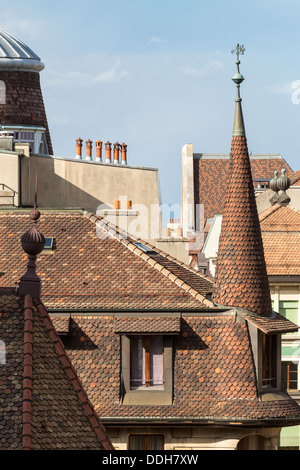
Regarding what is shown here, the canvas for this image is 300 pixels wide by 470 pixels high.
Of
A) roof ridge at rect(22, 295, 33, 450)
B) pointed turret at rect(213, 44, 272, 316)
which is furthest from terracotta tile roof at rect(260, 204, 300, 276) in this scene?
roof ridge at rect(22, 295, 33, 450)

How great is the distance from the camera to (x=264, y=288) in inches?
1891

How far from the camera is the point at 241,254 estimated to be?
4800 centimetres

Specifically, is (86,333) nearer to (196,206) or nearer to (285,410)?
(285,410)

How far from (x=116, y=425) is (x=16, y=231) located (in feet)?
25.8

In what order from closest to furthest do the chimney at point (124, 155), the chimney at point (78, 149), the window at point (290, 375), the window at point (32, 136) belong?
1. the window at point (290, 375)
2. the chimney at point (78, 149)
3. the chimney at point (124, 155)
4. the window at point (32, 136)

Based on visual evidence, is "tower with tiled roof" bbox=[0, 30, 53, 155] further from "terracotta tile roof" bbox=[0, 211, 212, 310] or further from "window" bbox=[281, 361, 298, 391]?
"terracotta tile roof" bbox=[0, 211, 212, 310]

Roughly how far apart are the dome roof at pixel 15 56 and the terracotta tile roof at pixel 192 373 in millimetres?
34259

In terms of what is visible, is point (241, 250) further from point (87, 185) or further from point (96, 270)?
point (87, 185)

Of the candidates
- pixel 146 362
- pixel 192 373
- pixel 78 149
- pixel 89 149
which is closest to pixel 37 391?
pixel 192 373

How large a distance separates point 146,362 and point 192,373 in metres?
1.40

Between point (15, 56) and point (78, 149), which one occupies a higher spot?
point (15, 56)

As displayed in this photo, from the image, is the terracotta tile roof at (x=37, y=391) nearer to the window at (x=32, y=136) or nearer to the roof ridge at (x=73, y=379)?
the roof ridge at (x=73, y=379)

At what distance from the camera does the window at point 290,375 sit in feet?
224

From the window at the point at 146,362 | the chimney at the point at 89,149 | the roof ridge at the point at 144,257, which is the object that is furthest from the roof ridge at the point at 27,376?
the chimney at the point at 89,149
